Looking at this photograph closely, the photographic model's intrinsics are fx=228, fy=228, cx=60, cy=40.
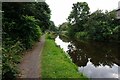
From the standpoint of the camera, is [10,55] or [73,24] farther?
[73,24]

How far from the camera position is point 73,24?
63.1m

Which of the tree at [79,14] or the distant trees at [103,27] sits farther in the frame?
the tree at [79,14]

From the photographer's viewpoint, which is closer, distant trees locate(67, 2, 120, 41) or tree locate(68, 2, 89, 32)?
distant trees locate(67, 2, 120, 41)

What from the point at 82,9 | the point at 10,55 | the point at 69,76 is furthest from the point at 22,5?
the point at 82,9

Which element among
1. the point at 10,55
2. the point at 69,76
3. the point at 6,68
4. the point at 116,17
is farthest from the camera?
the point at 116,17

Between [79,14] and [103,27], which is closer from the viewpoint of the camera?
[103,27]

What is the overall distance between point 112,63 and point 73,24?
143ft

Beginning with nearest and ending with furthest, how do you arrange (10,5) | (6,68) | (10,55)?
1. (6,68)
2. (10,55)
3. (10,5)

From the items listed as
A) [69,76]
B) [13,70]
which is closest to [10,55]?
[13,70]

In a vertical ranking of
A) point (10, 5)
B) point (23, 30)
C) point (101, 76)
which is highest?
point (10, 5)

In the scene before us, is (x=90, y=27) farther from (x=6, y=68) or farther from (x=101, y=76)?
(x=6, y=68)

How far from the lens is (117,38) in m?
39.2

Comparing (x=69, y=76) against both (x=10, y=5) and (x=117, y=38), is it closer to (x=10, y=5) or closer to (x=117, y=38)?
(x=10, y=5)

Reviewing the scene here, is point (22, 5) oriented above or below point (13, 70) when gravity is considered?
above
